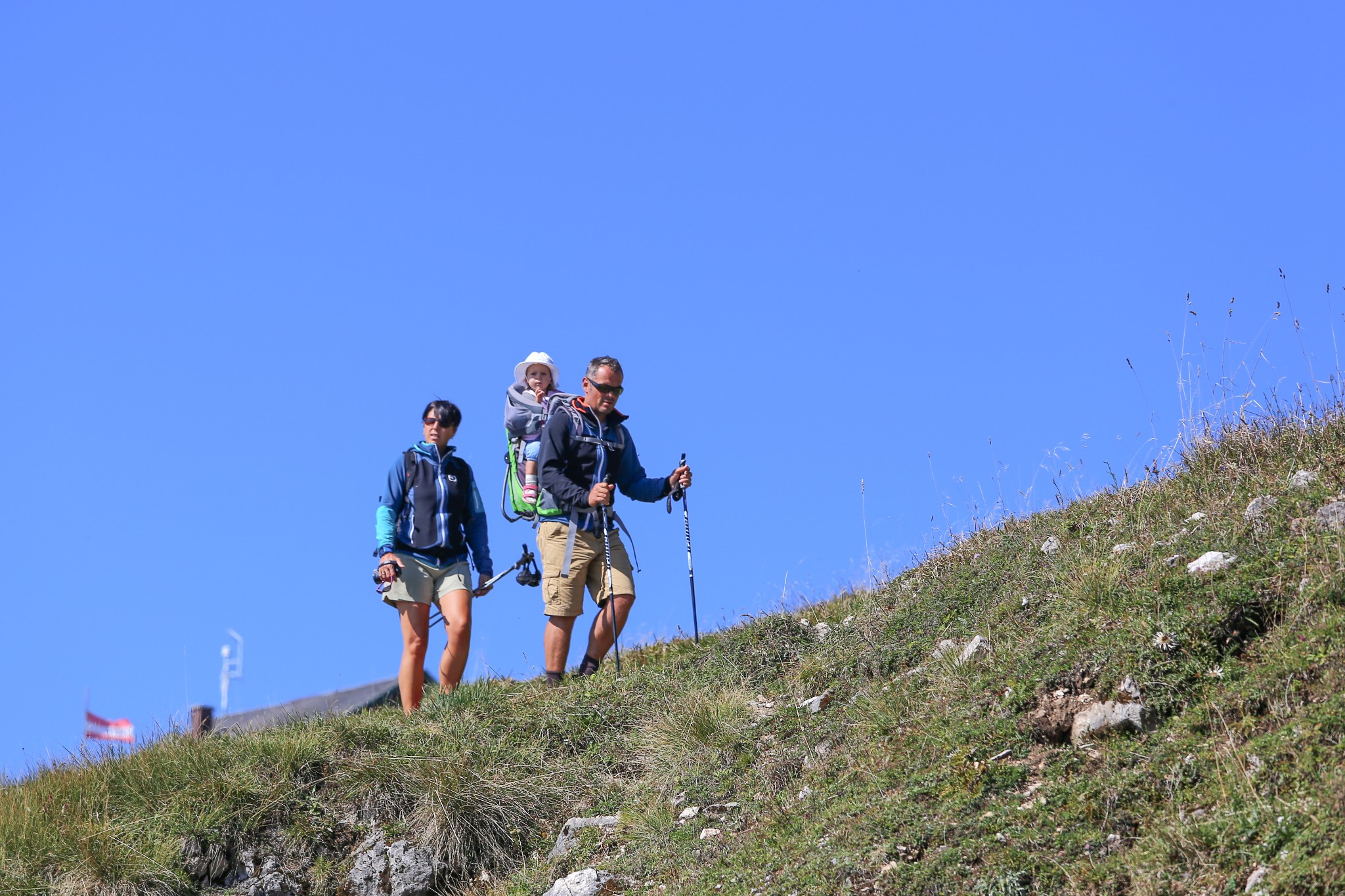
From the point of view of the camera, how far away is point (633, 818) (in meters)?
7.32

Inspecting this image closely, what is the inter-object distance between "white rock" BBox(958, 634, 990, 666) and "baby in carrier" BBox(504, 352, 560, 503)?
13.7ft

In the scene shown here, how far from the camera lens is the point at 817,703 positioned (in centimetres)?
787

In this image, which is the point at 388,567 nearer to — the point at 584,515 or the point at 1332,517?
the point at 584,515

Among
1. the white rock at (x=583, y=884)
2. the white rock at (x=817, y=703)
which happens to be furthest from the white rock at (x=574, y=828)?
the white rock at (x=817, y=703)

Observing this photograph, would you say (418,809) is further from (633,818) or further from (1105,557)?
(1105,557)

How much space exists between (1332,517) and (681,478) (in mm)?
4918

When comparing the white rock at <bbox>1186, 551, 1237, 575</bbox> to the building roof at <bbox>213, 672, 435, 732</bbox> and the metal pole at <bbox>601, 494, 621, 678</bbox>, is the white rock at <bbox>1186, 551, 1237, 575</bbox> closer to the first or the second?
the metal pole at <bbox>601, 494, 621, 678</bbox>

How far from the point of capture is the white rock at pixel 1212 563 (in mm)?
6449

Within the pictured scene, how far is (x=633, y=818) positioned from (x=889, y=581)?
348 cm

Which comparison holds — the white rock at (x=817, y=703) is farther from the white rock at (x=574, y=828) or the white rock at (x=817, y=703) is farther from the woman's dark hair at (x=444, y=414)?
the woman's dark hair at (x=444, y=414)

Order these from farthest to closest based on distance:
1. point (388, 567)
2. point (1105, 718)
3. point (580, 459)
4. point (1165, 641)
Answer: point (580, 459) < point (388, 567) < point (1165, 641) < point (1105, 718)

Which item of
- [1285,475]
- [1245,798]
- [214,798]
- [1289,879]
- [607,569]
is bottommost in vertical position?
[1289,879]

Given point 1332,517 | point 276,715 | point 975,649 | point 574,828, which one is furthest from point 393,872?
point 1332,517

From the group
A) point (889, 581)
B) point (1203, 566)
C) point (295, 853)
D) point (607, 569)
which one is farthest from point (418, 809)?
point (1203, 566)
